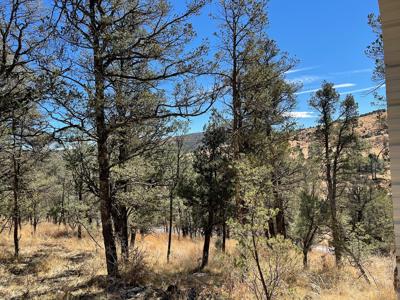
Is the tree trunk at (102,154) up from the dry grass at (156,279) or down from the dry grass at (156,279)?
up

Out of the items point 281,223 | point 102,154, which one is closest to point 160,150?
point 102,154

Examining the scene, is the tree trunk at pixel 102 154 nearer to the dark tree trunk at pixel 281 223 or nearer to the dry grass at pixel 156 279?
the dry grass at pixel 156 279

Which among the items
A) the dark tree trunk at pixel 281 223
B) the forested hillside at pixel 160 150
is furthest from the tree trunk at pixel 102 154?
the dark tree trunk at pixel 281 223

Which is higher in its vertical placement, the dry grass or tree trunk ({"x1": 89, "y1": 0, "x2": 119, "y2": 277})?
tree trunk ({"x1": 89, "y1": 0, "x2": 119, "y2": 277})

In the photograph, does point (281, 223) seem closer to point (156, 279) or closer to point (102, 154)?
point (156, 279)

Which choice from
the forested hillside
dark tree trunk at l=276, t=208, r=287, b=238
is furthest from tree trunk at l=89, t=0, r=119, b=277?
dark tree trunk at l=276, t=208, r=287, b=238

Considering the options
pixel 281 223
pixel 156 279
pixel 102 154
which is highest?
pixel 102 154

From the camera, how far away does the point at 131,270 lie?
8797 millimetres

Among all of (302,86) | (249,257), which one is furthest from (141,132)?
(302,86)

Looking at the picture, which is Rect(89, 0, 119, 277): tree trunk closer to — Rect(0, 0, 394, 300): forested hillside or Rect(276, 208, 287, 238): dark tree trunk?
Rect(0, 0, 394, 300): forested hillside

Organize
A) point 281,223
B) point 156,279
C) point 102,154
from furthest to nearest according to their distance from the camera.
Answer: point 281,223 → point 156,279 → point 102,154

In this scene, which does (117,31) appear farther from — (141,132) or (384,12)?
(384,12)

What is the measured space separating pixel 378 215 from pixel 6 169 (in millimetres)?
23671

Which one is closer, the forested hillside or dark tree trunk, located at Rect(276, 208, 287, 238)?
the forested hillside
